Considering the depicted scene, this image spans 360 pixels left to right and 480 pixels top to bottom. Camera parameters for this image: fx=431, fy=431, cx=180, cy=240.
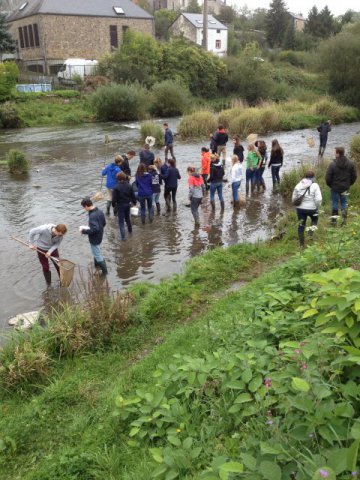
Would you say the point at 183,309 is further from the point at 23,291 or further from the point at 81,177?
the point at 81,177

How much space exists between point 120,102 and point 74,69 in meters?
15.9

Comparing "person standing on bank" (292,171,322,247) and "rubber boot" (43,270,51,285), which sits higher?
"person standing on bank" (292,171,322,247)

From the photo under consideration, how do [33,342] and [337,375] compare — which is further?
[33,342]

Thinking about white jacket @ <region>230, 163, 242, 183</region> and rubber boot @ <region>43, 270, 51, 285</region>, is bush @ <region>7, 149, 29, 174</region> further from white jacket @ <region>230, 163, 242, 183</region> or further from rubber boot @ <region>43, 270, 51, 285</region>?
rubber boot @ <region>43, 270, 51, 285</region>

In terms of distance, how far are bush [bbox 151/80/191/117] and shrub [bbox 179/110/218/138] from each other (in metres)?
11.7

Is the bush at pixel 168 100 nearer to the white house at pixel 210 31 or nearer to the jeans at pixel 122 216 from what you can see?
the jeans at pixel 122 216

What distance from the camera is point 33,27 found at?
2090 inches

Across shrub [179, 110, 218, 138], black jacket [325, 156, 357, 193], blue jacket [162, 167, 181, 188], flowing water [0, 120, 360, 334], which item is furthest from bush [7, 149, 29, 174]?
black jacket [325, 156, 357, 193]

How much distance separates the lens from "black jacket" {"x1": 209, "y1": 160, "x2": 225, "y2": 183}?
12.2 metres

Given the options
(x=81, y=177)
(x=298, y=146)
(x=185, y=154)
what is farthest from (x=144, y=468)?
(x=298, y=146)

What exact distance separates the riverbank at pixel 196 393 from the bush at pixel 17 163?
44.7 feet

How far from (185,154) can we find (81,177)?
21.1ft

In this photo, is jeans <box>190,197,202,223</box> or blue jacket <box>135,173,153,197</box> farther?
blue jacket <box>135,173,153,197</box>

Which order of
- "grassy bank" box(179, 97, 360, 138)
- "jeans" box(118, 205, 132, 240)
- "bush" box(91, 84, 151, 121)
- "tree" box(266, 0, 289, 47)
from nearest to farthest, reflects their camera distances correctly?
1. "jeans" box(118, 205, 132, 240)
2. "grassy bank" box(179, 97, 360, 138)
3. "bush" box(91, 84, 151, 121)
4. "tree" box(266, 0, 289, 47)
